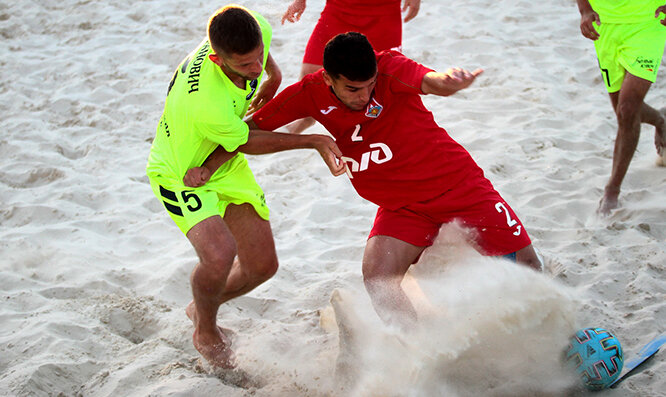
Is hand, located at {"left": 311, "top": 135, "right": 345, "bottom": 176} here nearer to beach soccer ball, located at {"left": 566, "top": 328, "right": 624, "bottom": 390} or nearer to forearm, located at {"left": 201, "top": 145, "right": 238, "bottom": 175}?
forearm, located at {"left": 201, "top": 145, "right": 238, "bottom": 175}

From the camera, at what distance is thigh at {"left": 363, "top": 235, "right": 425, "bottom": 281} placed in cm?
311

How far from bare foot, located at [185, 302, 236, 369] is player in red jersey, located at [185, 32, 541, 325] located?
0.80m

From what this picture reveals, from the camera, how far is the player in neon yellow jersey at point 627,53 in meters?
4.48

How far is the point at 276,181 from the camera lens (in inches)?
204

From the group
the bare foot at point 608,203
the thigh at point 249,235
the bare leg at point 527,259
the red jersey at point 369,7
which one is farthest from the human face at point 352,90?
the bare foot at point 608,203

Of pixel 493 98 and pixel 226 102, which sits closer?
pixel 226 102

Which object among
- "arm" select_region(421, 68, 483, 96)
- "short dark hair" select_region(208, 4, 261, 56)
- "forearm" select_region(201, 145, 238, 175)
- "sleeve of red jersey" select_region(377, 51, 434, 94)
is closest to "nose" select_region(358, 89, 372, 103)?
"sleeve of red jersey" select_region(377, 51, 434, 94)

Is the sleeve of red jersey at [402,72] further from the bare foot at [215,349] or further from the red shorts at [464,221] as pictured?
the bare foot at [215,349]

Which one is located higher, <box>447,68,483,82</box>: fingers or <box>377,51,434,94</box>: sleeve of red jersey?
<box>447,68,483,82</box>: fingers

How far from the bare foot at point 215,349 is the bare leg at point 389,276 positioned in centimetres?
80

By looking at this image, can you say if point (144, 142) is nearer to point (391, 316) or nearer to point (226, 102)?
point (226, 102)

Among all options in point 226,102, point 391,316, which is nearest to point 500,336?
point 391,316

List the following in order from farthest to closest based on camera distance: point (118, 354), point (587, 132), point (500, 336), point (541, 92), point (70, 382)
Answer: point (541, 92), point (587, 132), point (118, 354), point (70, 382), point (500, 336)

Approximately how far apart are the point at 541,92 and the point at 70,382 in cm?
471
